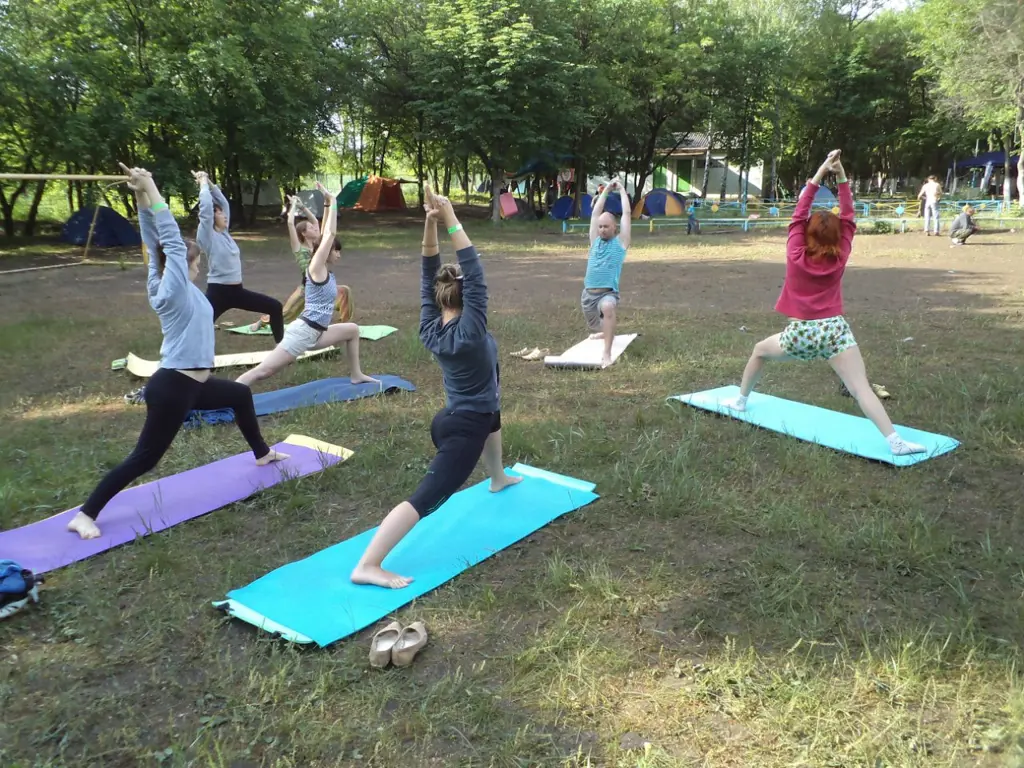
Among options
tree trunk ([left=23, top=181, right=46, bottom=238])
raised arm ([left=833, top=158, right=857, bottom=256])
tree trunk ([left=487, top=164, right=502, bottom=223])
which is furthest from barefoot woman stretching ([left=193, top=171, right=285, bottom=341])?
tree trunk ([left=487, top=164, right=502, bottom=223])

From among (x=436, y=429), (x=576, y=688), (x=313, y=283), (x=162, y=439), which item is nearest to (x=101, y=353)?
(x=313, y=283)

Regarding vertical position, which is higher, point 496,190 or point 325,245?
point 496,190

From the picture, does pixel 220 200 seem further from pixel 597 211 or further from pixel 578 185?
pixel 578 185

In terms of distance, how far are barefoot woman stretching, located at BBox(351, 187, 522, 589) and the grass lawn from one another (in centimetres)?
37

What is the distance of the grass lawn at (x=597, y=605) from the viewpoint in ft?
7.94

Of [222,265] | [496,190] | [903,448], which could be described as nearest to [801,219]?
[903,448]

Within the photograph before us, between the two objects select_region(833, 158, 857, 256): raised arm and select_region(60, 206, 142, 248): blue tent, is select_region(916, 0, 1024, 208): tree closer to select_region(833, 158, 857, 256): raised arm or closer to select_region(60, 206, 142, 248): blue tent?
select_region(833, 158, 857, 256): raised arm

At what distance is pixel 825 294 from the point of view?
192 inches

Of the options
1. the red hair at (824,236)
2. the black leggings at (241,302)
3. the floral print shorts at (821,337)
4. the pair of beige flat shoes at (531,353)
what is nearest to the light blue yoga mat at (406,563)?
the floral print shorts at (821,337)

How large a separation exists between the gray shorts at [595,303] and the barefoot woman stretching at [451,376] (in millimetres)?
4026

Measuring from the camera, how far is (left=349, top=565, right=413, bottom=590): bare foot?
10.9ft

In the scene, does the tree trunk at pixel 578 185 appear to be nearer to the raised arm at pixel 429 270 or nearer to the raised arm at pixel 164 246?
the raised arm at pixel 164 246

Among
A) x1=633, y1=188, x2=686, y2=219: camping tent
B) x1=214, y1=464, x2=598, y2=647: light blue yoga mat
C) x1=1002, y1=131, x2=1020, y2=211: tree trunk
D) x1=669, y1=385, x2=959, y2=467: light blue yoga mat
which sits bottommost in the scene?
x1=214, y1=464, x2=598, y2=647: light blue yoga mat

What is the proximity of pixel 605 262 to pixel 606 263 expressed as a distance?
2cm
